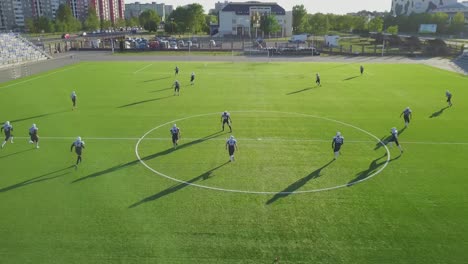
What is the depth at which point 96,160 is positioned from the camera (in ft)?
72.4

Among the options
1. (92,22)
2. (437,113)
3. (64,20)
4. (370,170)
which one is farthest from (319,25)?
(370,170)

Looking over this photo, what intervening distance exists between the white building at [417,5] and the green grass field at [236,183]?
151 metres

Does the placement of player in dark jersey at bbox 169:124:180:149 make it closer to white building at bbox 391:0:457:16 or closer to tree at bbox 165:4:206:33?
tree at bbox 165:4:206:33

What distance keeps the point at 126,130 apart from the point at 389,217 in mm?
19341

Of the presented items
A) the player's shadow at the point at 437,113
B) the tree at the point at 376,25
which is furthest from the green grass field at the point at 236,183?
the tree at the point at 376,25

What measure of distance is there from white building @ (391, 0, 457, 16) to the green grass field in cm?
15146

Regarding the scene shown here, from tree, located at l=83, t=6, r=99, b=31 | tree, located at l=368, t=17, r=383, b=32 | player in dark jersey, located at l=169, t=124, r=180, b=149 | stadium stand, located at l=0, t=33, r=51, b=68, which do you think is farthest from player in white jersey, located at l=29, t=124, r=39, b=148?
tree, located at l=83, t=6, r=99, b=31

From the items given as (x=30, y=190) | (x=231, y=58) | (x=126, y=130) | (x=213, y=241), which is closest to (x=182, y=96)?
(x=126, y=130)

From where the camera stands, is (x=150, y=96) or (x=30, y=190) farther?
(x=150, y=96)

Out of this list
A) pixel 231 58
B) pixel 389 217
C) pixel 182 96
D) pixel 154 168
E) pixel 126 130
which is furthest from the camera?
pixel 231 58

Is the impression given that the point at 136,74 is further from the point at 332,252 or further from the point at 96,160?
the point at 332,252

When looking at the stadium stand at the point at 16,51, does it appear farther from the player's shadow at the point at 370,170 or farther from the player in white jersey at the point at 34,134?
the player's shadow at the point at 370,170

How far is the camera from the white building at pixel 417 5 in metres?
167

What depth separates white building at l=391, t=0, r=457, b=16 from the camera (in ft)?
547
